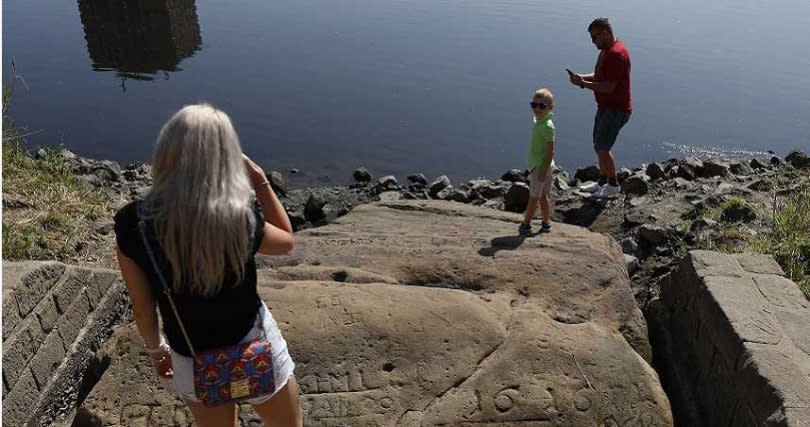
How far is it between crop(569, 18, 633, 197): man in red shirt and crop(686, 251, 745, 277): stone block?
286 cm

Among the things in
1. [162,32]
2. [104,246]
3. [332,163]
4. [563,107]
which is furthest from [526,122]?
[162,32]

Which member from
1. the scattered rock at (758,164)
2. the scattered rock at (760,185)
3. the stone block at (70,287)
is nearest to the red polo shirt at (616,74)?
the scattered rock at (760,185)

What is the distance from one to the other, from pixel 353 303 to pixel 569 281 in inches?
66.6

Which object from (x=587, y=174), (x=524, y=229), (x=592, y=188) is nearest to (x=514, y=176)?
(x=587, y=174)

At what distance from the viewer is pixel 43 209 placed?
649 cm

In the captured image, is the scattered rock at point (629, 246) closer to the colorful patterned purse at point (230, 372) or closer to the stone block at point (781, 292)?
the stone block at point (781, 292)

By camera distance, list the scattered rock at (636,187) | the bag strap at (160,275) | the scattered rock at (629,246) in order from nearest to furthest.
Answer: the bag strap at (160,275), the scattered rock at (629,246), the scattered rock at (636,187)

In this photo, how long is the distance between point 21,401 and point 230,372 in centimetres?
219

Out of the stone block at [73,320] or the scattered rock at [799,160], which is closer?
the stone block at [73,320]

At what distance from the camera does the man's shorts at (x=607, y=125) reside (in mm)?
8211

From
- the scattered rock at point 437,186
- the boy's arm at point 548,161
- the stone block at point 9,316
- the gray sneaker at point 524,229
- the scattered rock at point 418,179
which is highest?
the boy's arm at point 548,161

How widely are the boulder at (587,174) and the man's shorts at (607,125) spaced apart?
218 cm

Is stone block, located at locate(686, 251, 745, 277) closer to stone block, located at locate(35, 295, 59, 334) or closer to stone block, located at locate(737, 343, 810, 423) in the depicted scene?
stone block, located at locate(737, 343, 810, 423)

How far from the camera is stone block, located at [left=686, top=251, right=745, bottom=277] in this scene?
5.14 metres
